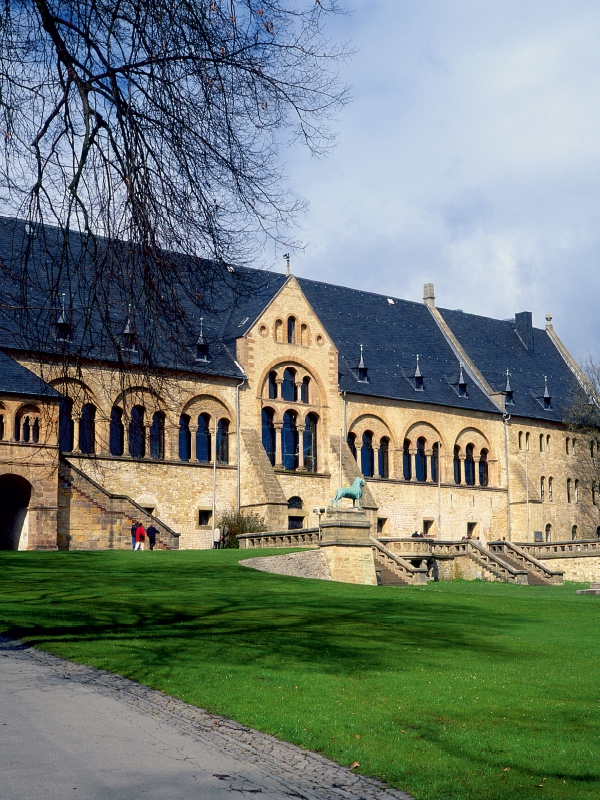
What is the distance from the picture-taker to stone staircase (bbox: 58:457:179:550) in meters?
41.9

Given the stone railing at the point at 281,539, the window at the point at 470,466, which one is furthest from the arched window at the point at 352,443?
the stone railing at the point at 281,539

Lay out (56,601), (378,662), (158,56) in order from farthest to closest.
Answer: (56,601), (378,662), (158,56)

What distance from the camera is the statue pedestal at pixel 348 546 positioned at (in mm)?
37375

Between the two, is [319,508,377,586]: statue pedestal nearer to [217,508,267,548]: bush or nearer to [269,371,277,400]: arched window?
[217,508,267,548]: bush

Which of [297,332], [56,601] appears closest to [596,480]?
[297,332]

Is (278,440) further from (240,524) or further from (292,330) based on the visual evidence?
(240,524)

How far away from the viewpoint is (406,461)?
193 ft

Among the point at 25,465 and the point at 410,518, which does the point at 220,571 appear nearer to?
→ the point at 25,465

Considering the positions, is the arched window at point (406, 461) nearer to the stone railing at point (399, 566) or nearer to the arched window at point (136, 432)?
the stone railing at point (399, 566)

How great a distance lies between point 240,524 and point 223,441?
15.9 ft

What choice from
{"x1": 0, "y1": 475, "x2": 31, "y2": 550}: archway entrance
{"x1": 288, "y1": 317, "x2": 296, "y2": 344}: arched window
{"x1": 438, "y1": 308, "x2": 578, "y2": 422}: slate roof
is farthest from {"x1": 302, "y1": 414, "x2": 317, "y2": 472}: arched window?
{"x1": 0, "y1": 475, "x2": 31, "y2": 550}: archway entrance

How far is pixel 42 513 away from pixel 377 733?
32.0 meters

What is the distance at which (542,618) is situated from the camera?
Answer: 83.7 feet

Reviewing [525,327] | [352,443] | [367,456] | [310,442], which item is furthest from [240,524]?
[525,327]
